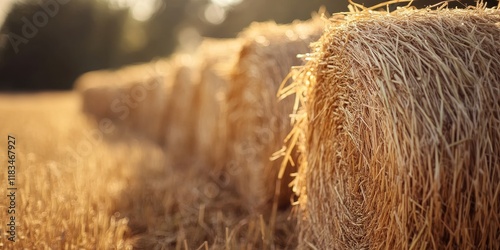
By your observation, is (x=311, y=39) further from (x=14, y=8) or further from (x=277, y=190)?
(x=14, y=8)

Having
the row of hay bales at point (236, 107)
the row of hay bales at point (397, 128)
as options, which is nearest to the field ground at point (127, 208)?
the row of hay bales at point (236, 107)

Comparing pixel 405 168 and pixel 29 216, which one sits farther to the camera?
pixel 29 216

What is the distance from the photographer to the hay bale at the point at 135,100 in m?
7.79

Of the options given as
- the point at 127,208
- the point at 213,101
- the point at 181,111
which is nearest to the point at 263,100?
the point at 127,208

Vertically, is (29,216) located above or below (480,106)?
below

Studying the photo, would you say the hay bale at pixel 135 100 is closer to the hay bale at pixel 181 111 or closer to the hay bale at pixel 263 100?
the hay bale at pixel 181 111

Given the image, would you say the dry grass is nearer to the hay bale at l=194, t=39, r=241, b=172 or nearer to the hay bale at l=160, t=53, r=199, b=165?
the hay bale at l=194, t=39, r=241, b=172

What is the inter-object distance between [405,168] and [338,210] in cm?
72

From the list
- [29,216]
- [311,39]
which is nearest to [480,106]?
[311,39]

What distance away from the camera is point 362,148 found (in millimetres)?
2262

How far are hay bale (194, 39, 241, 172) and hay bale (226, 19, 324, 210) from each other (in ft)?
1.30

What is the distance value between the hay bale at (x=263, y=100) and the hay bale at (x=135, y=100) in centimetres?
348

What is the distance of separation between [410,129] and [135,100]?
7896 mm

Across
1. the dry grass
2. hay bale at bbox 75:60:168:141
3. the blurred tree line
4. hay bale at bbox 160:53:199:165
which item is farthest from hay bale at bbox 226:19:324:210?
the blurred tree line
